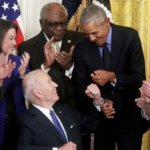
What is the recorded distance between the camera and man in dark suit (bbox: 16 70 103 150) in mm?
2272

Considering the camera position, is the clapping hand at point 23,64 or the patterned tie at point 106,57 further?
the clapping hand at point 23,64

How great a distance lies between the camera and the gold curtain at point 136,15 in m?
3.80

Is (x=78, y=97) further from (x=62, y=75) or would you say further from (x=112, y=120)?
(x=112, y=120)

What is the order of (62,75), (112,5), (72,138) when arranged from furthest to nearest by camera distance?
(112,5)
(62,75)
(72,138)

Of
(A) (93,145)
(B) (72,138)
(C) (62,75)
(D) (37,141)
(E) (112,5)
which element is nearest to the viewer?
(D) (37,141)

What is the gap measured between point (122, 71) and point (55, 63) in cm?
89

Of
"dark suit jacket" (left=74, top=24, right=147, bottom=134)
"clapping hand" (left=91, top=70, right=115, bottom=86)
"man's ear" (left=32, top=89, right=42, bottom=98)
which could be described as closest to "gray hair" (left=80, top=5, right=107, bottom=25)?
"dark suit jacket" (left=74, top=24, right=147, bottom=134)

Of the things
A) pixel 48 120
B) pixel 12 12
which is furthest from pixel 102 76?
pixel 12 12

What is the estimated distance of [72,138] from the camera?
7.97 ft

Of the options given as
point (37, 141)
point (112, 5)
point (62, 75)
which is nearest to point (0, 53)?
point (62, 75)

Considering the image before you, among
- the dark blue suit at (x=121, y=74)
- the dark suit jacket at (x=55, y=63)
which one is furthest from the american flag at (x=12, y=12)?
the dark blue suit at (x=121, y=74)

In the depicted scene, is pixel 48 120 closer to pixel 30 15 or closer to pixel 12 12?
pixel 12 12

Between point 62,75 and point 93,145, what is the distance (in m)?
0.95

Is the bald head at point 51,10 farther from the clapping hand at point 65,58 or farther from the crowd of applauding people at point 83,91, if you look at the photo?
the clapping hand at point 65,58
